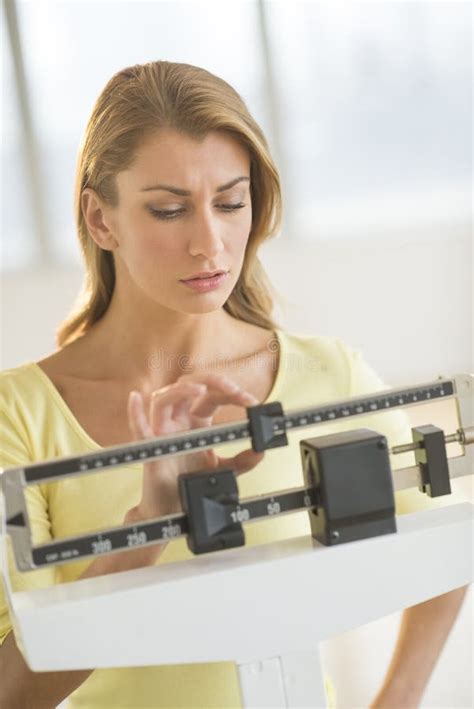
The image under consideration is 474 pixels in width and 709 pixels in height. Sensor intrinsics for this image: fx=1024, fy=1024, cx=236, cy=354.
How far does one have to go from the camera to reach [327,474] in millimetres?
994

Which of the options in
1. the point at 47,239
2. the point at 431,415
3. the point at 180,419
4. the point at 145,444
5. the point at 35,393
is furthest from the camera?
the point at 47,239

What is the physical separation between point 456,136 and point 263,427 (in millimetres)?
4923

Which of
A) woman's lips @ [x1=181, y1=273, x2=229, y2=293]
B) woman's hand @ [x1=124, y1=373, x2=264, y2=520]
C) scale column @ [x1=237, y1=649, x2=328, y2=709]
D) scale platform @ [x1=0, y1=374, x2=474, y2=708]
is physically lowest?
scale column @ [x1=237, y1=649, x2=328, y2=709]

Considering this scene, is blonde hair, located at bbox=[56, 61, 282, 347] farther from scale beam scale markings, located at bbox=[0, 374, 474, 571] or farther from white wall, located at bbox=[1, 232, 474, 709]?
white wall, located at bbox=[1, 232, 474, 709]

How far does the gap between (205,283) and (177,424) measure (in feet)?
1.21

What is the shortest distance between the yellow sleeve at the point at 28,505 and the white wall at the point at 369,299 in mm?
3911

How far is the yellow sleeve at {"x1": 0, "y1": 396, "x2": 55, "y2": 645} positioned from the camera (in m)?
1.28

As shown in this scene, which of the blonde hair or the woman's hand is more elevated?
the blonde hair

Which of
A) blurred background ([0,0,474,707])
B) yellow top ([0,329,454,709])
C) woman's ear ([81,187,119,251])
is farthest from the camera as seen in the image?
blurred background ([0,0,474,707])

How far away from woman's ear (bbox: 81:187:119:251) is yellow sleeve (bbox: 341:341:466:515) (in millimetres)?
412

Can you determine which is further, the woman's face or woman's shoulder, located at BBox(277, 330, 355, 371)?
woman's shoulder, located at BBox(277, 330, 355, 371)

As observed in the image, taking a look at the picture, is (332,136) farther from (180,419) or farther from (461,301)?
(180,419)

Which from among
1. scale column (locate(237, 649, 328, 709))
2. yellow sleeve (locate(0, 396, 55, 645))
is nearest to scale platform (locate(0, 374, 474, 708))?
scale column (locate(237, 649, 328, 709))

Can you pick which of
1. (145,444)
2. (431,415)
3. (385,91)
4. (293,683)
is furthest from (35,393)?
(385,91)
